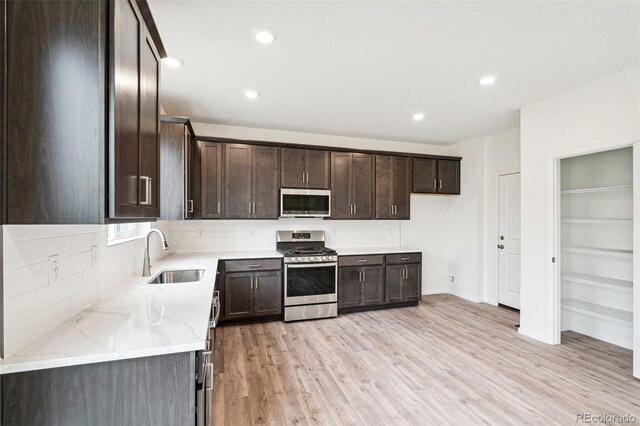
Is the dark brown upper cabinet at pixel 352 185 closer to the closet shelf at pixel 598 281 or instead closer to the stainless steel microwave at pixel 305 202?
the stainless steel microwave at pixel 305 202

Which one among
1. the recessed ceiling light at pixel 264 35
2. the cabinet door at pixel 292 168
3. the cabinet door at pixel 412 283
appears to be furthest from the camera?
the cabinet door at pixel 412 283

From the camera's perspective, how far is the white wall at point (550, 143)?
8.67 feet

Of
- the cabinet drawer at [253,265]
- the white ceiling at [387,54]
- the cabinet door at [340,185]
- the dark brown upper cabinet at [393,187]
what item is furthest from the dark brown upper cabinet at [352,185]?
the cabinet drawer at [253,265]

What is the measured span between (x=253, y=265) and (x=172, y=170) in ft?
4.82

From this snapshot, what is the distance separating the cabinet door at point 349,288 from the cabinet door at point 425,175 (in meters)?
1.72

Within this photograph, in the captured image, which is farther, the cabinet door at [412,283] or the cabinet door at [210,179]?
the cabinet door at [412,283]

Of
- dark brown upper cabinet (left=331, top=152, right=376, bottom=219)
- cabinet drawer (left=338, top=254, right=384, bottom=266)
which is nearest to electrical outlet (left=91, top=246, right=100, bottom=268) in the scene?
cabinet drawer (left=338, top=254, right=384, bottom=266)

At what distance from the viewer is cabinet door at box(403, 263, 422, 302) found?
456 centimetres

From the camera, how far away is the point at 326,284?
409cm

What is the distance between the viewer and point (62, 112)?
3.38ft


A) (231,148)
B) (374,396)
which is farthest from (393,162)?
(374,396)

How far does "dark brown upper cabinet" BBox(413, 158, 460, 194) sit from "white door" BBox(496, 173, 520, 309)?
704mm

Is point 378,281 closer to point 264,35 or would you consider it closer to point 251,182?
point 251,182

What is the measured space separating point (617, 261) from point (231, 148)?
183 inches
